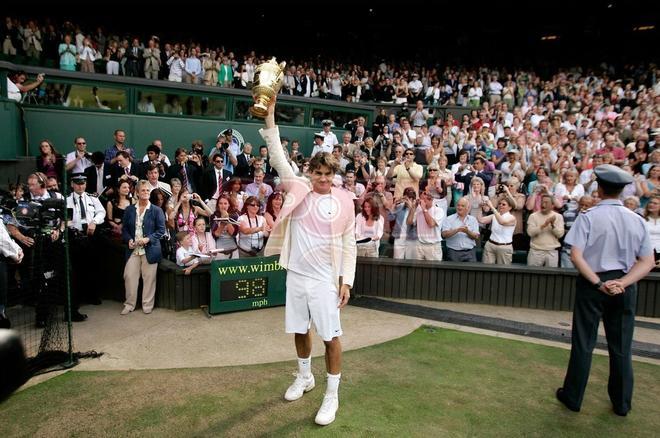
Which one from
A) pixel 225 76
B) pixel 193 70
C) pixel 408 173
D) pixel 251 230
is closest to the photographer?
pixel 251 230

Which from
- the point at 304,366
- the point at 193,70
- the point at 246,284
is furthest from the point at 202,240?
the point at 193,70

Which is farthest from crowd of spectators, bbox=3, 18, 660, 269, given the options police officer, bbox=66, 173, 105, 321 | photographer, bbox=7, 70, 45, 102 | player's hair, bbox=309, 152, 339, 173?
photographer, bbox=7, 70, 45, 102

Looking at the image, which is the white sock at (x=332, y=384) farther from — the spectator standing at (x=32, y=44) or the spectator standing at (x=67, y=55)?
the spectator standing at (x=32, y=44)

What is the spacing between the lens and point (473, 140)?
46.4ft

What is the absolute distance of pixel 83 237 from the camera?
7758 mm

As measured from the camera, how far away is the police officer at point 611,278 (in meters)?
4.70

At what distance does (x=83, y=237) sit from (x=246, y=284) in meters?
2.41

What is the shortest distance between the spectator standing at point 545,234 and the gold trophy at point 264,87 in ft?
20.3

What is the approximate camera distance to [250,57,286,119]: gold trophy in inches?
160

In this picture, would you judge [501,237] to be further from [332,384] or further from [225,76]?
[225,76]

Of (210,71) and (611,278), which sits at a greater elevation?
(210,71)

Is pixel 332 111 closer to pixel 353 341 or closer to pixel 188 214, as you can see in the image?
pixel 188 214

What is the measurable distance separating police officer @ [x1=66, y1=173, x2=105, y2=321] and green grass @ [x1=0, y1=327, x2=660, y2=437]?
8.93 ft

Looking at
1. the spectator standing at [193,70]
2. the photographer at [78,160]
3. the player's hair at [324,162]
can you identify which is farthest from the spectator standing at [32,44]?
the player's hair at [324,162]
